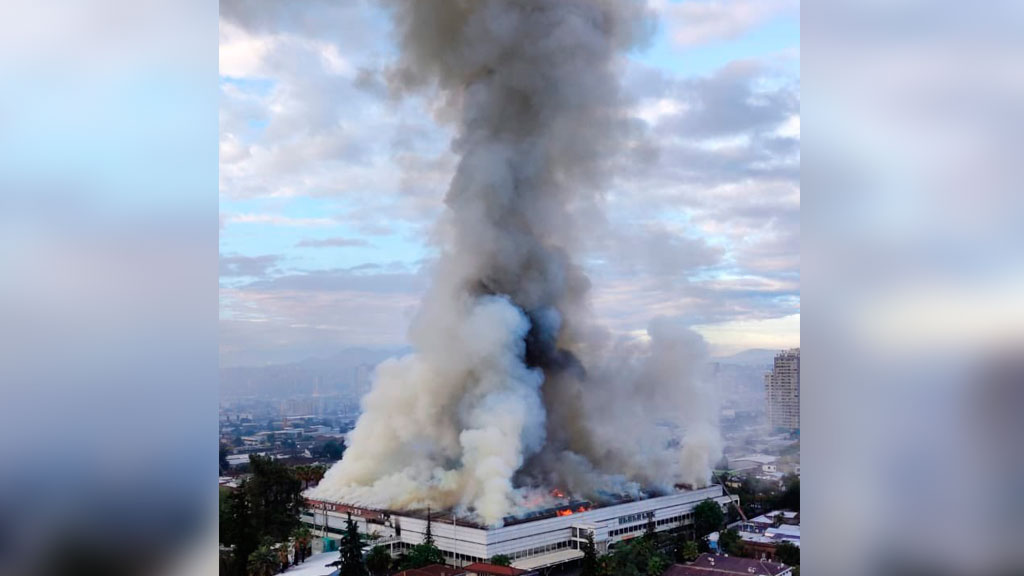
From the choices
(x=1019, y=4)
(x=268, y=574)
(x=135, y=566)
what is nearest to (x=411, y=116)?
(x=268, y=574)

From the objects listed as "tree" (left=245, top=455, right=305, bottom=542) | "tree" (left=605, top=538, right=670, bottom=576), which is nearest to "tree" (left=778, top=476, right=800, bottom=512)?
"tree" (left=605, top=538, right=670, bottom=576)

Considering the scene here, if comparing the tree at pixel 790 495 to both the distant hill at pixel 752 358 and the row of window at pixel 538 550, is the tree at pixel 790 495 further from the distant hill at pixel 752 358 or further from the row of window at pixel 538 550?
the row of window at pixel 538 550

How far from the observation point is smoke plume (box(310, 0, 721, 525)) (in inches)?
209

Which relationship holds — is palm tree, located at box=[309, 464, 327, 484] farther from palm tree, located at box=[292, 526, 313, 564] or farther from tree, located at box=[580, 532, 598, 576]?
tree, located at box=[580, 532, 598, 576]

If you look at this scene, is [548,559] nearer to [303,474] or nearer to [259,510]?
[303,474]

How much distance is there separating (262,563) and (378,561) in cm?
67

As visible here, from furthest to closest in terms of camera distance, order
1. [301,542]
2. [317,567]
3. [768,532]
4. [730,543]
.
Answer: [301,542]
[317,567]
[730,543]
[768,532]

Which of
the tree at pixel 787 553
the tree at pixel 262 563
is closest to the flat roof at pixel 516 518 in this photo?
the tree at pixel 262 563

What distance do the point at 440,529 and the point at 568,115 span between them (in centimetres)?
271

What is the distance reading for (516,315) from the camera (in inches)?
216

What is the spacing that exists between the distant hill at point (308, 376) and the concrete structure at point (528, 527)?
2.51ft

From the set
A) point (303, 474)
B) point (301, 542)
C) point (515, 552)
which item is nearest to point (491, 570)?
point (515, 552)

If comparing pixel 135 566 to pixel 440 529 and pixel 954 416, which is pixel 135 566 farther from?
pixel 440 529

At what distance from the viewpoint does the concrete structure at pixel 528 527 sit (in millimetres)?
5113
